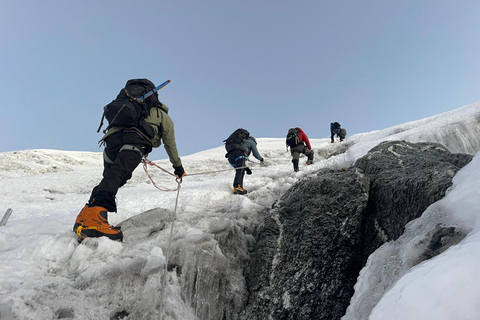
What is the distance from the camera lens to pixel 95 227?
3.67 meters

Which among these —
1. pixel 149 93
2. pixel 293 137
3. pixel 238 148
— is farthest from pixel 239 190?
pixel 293 137

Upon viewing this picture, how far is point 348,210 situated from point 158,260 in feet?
8.49

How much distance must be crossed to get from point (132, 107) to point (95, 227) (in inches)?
71.3

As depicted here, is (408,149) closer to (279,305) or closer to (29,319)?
(279,305)

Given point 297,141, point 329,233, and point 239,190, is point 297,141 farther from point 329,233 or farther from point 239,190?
point 329,233

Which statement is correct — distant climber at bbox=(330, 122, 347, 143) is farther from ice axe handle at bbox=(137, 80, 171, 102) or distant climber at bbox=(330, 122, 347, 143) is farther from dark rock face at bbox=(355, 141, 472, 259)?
ice axe handle at bbox=(137, 80, 171, 102)

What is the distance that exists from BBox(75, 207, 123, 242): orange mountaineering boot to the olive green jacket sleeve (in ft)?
4.85

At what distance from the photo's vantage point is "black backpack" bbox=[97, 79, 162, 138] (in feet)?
13.7

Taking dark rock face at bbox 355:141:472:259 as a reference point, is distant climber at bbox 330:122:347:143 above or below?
above

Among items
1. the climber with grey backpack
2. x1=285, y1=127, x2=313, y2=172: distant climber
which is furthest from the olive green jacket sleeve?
x1=285, y1=127, x2=313, y2=172: distant climber

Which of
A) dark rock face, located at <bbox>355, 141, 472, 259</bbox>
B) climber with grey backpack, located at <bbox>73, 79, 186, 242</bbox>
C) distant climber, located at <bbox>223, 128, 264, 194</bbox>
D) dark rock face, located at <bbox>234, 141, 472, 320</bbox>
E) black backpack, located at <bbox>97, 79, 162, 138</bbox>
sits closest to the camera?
dark rock face, located at <bbox>355, 141, 472, 259</bbox>

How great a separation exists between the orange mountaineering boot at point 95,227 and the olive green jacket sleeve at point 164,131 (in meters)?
1.48

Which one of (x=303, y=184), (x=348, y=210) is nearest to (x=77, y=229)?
(x=303, y=184)

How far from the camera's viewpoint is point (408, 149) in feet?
19.0
